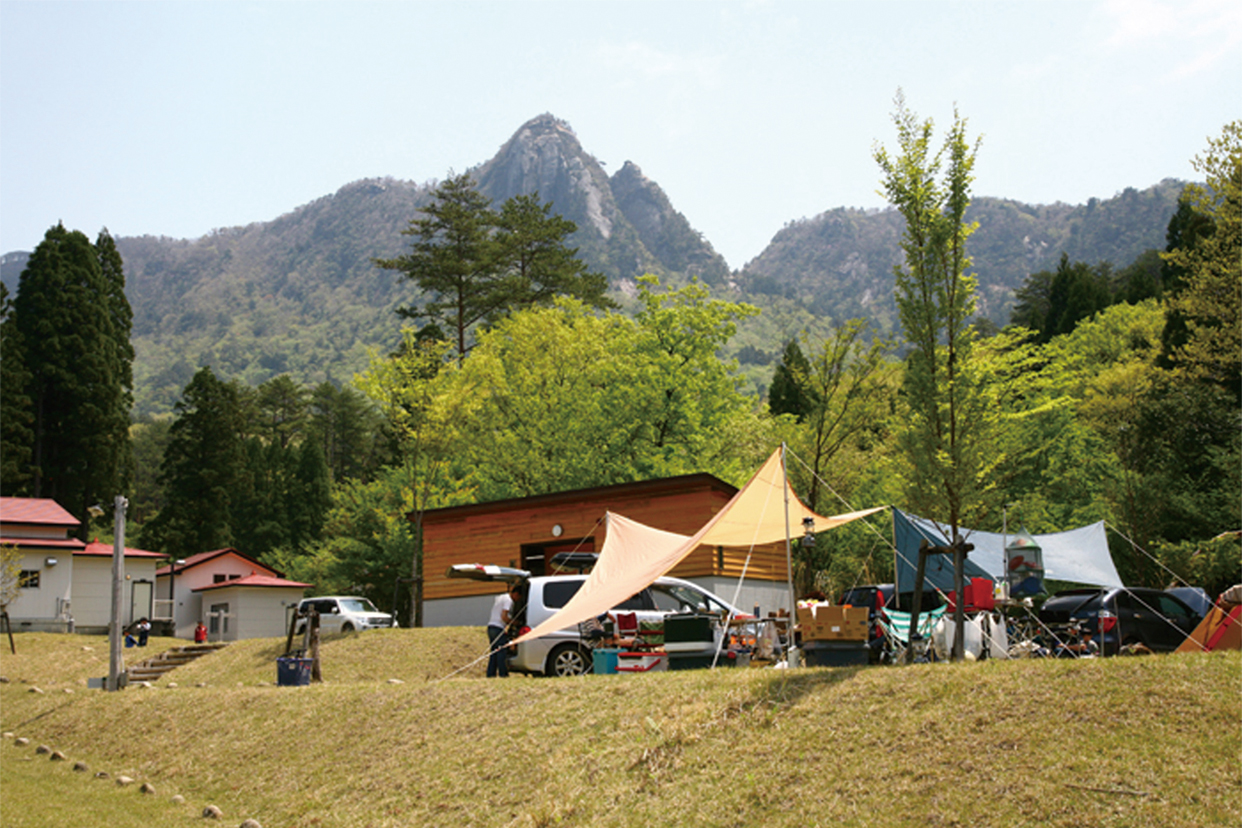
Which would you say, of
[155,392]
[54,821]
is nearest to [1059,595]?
[54,821]

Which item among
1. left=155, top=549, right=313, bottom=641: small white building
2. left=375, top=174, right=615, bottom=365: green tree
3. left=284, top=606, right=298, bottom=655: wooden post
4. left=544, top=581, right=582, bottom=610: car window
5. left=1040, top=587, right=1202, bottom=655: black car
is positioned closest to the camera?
left=544, top=581, right=582, bottom=610: car window

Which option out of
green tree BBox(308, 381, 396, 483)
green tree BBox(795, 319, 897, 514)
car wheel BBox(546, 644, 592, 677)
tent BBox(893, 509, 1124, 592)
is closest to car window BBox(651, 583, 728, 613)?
car wheel BBox(546, 644, 592, 677)

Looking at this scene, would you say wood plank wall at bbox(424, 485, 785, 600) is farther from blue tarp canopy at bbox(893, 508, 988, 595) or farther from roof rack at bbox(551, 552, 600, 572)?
blue tarp canopy at bbox(893, 508, 988, 595)

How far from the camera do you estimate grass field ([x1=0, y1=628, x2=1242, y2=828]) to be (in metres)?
7.00

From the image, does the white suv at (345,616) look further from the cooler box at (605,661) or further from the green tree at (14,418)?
the green tree at (14,418)

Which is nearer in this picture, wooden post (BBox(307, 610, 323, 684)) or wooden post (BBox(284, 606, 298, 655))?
wooden post (BBox(307, 610, 323, 684))

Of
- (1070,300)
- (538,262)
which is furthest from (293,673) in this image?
(1070,300)

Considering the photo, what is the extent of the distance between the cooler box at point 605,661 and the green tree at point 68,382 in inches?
1351

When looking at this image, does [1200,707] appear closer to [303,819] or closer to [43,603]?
[303,819]

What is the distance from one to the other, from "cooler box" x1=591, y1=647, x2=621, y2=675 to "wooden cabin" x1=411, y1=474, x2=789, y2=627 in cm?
761

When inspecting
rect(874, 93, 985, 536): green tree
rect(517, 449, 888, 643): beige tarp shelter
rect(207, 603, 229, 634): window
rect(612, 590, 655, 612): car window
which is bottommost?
rect(207, 603, 229, 634): window

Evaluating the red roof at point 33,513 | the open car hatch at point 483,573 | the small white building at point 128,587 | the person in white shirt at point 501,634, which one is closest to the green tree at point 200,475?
the small white building at point 128,587

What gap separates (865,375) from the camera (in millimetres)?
30609

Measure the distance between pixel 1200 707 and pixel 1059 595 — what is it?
11.0 metres
